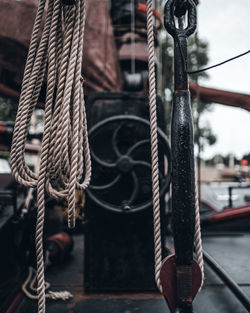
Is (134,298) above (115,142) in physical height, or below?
below

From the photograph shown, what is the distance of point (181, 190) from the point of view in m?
0.73

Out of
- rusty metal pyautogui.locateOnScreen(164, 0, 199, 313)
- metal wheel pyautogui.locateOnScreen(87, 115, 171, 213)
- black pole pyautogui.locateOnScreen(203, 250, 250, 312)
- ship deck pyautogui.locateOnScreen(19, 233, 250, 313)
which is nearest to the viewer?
rusty metal pyautogui.locateOnScreen(164, 0, 199, 313)

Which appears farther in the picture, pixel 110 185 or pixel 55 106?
pixel 110 185

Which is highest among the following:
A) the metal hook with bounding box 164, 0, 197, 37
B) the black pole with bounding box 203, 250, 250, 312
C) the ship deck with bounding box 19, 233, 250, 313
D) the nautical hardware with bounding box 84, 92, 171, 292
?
the metal hook with bounding box 164, 0, 197, 37

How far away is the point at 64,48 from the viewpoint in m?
0.76

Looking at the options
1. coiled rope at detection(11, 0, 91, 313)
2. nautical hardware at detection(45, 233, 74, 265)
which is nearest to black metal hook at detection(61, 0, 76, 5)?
coiled rope at detection(11, 0, 91, 313)

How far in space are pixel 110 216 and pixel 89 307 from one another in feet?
1.42

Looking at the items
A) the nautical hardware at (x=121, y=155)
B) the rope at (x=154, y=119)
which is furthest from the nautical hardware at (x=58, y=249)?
the rope at (x=154, y=119)

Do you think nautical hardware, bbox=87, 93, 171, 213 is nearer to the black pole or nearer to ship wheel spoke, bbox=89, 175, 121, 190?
ship wheel spoke, bbox=89, 175, 121, 190

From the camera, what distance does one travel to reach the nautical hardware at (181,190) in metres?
0.72

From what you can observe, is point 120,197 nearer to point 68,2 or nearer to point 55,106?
point 55,106

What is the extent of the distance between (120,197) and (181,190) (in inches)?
32.2

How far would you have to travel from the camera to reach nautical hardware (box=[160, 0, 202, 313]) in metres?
0.72

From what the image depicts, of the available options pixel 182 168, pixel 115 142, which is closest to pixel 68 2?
pixel 182 168
